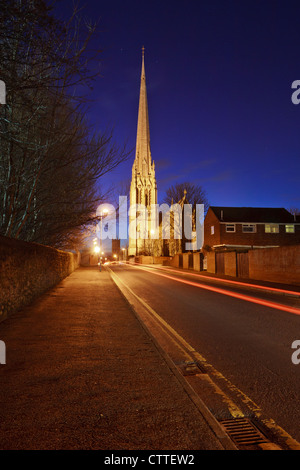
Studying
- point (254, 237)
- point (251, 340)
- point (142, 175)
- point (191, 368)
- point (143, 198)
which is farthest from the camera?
point (142, 175)

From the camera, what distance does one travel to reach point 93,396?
3793 mm

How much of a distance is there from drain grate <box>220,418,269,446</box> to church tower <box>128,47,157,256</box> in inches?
3147

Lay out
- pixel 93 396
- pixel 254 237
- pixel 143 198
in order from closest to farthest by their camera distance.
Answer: pixel 93 396, pixel 254 237, pixel 143 198

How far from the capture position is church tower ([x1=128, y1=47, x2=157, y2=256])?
91.5 meters

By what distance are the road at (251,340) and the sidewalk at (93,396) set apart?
0.94 meters

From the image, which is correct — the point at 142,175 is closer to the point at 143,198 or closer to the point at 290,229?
the point at 143,198

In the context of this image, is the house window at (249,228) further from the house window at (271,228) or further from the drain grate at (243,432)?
the drain grate at (243,432)

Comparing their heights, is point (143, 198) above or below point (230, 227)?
above

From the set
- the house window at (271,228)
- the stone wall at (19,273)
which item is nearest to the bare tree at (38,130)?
the stone wall at (19,273)

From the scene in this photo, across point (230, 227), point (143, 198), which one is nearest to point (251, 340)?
point (230, 227)

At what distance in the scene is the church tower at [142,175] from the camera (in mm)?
91500

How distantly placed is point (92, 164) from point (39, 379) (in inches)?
289

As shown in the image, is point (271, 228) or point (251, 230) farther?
point (271, 228)

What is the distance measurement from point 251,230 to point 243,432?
147 ft
